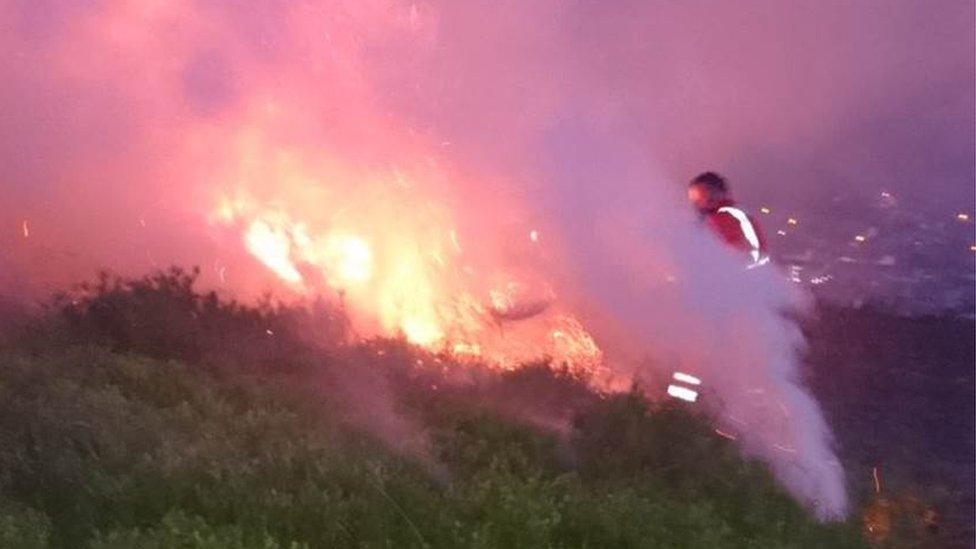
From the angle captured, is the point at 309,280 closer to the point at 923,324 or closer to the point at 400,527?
the point at 400,527

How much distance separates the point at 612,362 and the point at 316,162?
3.52m

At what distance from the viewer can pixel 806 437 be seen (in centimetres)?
1283

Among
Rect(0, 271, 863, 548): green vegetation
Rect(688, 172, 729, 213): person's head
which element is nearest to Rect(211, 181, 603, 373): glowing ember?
Rect(0, 271, 863, 548): green vegetation

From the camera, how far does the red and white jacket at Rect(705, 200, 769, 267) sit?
13.5 metres

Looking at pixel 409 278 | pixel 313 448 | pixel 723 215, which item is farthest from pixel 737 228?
pixel 313 448

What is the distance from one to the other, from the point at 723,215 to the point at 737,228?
0.71 ft

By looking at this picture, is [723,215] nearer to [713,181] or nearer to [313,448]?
[713,181]

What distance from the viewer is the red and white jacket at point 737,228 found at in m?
13.5

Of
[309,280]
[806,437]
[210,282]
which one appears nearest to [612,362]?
[806,437]

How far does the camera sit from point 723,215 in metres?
13.6

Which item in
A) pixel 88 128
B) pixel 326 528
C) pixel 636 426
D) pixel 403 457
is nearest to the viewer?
pixel 326 528

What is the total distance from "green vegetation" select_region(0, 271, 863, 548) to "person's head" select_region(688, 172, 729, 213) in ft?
8.43

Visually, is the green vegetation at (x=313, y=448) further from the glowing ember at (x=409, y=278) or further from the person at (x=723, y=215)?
the person at (x=723, y=215)

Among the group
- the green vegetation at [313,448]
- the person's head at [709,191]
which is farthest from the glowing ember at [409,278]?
A: the person's head at [709,191]
